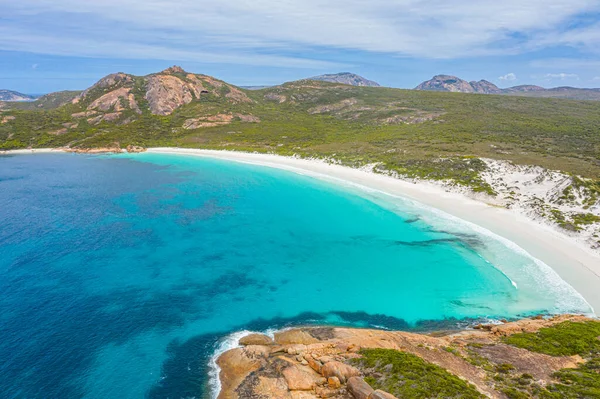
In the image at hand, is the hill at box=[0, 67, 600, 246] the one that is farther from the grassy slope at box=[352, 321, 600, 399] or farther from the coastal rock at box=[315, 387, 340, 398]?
the coastal rock at box=[315, 387, 340, 398]

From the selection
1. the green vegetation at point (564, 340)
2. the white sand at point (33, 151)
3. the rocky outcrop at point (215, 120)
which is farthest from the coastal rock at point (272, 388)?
the rocky outcrop at point (215, 120)

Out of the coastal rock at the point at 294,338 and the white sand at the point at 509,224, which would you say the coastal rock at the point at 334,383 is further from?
the white sand at the point at 509,224

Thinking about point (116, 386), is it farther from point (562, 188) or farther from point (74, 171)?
point (74, 171)

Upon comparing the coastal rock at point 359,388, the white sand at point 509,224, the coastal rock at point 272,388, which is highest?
the white sand at point 509,224

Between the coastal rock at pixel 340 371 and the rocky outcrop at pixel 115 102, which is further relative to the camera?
the rocky outcrop at pixel 115 102

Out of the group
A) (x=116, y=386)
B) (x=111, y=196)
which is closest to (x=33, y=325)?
(x=116, y=386)

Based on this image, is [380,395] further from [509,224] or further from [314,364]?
[509,224]
